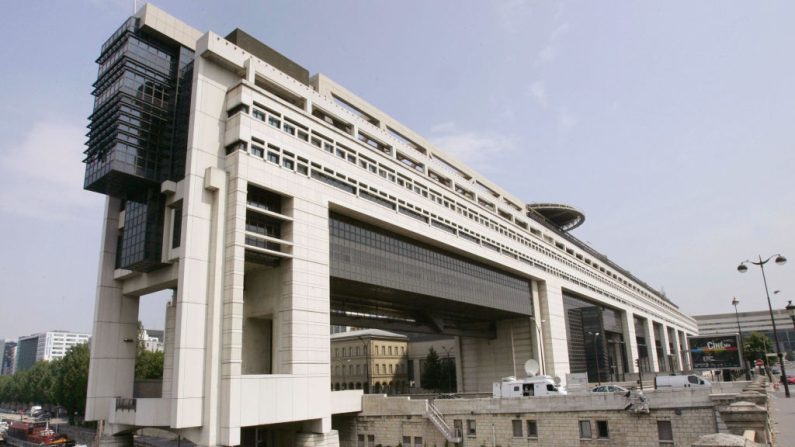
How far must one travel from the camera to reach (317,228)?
3706cm

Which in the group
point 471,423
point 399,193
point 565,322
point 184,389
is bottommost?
point 471,423

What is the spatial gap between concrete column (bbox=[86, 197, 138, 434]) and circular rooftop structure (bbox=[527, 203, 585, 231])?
63244 mm

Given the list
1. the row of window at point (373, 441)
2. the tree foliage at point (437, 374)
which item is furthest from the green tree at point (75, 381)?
the row of window at point (373, 441)

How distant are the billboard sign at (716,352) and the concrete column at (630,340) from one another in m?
25.7

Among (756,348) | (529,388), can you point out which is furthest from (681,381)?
(756,348)

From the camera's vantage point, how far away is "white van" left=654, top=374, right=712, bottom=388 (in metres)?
38.8

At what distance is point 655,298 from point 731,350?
7265 centimetres

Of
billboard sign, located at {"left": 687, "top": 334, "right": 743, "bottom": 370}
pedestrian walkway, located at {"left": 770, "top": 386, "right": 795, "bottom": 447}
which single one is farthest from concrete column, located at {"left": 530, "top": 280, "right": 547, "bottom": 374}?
pedestrian walkway, located at {"left": 770, "top": 386, "right": 795, "bottom": 447}

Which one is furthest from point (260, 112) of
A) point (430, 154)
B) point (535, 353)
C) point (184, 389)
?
point (535, 353)

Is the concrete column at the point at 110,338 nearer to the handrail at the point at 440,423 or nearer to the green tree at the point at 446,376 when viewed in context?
the handrail at the point at 440,423

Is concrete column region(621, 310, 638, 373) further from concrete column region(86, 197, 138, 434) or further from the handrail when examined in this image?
concrete column region(86, 197, 138, 434)

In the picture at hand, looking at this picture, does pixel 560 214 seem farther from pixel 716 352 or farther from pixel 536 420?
pixel 536 420

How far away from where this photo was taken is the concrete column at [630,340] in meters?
90.7

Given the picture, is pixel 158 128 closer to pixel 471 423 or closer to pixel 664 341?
pixel 471 423
